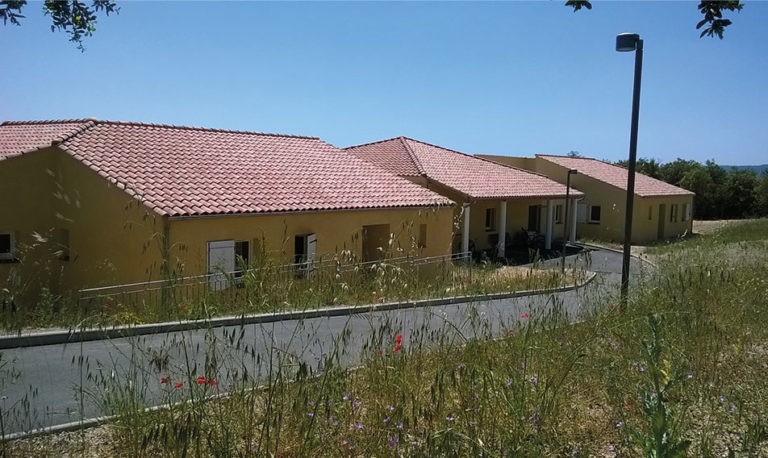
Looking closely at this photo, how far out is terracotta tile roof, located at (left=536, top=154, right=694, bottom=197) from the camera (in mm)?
36250

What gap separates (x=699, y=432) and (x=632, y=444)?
1.72 ft

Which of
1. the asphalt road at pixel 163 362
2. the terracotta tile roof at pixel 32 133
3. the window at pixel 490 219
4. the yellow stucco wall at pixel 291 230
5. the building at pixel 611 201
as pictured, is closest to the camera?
the asphalt road at pixel 163 362

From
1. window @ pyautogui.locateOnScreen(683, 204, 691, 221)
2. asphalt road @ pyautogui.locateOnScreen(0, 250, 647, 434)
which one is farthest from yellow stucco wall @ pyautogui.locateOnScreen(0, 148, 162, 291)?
window @ pyautogui.locateOnScreen(683, 204, 691, 221)

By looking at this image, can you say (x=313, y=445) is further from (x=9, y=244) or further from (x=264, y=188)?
(x=9, y=244)

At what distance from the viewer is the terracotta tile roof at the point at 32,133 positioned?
15.6 meters

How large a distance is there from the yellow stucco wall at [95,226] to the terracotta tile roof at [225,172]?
32 centimetres

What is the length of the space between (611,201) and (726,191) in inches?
841

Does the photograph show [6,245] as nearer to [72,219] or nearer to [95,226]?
[72,219]

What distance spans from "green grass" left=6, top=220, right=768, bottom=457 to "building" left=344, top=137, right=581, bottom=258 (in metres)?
17.9

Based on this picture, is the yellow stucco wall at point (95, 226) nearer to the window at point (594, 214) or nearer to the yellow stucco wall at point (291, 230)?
the yellow stucco wall at point (291, 230)

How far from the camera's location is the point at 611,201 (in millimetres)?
35219

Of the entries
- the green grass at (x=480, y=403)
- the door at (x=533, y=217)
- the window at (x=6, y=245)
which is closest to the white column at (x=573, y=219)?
the door at (x=533, y=217)

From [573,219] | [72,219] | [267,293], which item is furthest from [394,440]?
[573,219]

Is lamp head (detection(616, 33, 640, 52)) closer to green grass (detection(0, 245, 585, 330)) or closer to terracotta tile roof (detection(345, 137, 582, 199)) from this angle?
green grass (detection(0, 245, 585, 330))
